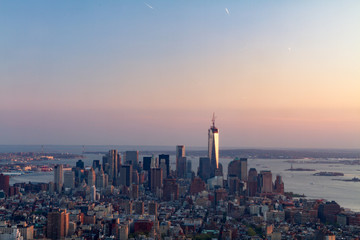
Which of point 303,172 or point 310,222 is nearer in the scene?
point 310,222

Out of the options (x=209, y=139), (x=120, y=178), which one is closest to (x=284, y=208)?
(x=120, y=178)

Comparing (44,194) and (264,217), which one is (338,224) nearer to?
(264,217)

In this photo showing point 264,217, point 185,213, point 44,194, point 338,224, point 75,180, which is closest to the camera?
point 338,224

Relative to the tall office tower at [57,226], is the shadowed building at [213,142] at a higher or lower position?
higher

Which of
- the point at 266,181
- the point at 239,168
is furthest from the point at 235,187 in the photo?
the point at 239,168

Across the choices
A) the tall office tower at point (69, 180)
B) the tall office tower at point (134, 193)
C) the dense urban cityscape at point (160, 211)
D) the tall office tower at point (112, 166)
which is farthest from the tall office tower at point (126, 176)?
the tall office tower at point (134, 193)

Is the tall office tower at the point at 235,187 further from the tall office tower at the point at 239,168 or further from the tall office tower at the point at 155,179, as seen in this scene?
the tall office tower at the point at 239,168

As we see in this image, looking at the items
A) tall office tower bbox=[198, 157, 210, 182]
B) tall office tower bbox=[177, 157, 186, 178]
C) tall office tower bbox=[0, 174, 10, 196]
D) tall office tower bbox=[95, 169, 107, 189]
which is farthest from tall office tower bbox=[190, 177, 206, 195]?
tall office tower bbox=[0, 174, 10, 196]

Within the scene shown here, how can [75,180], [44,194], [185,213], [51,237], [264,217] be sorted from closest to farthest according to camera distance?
1. [51,237]
2. [264,217]
3. [185,213]
4. [44,194]
5. [75,180]
